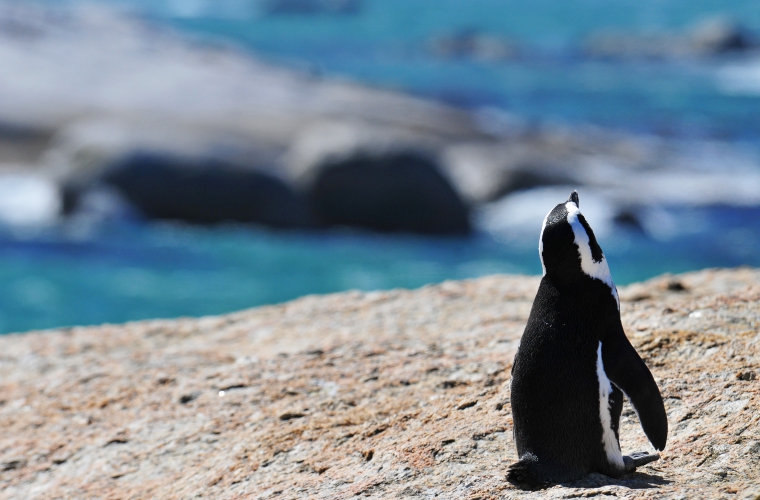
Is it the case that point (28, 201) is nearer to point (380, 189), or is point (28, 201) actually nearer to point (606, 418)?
point (380, 189)

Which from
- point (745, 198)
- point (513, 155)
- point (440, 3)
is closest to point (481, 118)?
point (513, 155)

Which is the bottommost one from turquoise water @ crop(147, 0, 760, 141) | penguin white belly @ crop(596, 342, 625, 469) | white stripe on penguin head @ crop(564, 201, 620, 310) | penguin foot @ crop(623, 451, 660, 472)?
penguin foot @ crop(623, 451, 660, 472)

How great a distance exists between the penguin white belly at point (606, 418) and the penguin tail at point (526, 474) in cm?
19

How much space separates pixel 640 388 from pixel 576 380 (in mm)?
159

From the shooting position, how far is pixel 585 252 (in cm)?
252

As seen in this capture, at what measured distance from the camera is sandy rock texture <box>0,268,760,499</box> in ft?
8.86

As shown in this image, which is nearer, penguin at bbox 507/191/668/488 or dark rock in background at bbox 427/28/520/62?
penguin at bbox 507/191/668/488

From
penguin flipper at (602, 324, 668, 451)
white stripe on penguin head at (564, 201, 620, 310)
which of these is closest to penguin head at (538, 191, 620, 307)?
white stripe on penguin head at (564, 201, 620, 310)

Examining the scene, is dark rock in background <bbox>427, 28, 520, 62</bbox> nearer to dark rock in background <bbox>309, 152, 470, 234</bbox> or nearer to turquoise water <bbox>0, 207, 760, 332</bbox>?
dark rock in background <bbox>309, 152, 470, 234</bbox>

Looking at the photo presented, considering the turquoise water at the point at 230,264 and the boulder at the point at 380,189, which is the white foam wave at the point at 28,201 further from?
the boulder at the point at 380,189

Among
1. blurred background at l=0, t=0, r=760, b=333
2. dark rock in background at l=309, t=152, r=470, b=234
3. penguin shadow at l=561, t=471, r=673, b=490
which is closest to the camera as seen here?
penguin shadow at l=561, t=471, r=673, b=490

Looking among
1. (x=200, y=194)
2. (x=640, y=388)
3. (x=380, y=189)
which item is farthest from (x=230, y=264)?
(x=640, y=388)

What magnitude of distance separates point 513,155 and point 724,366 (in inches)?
469

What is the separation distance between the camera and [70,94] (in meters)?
17.3
